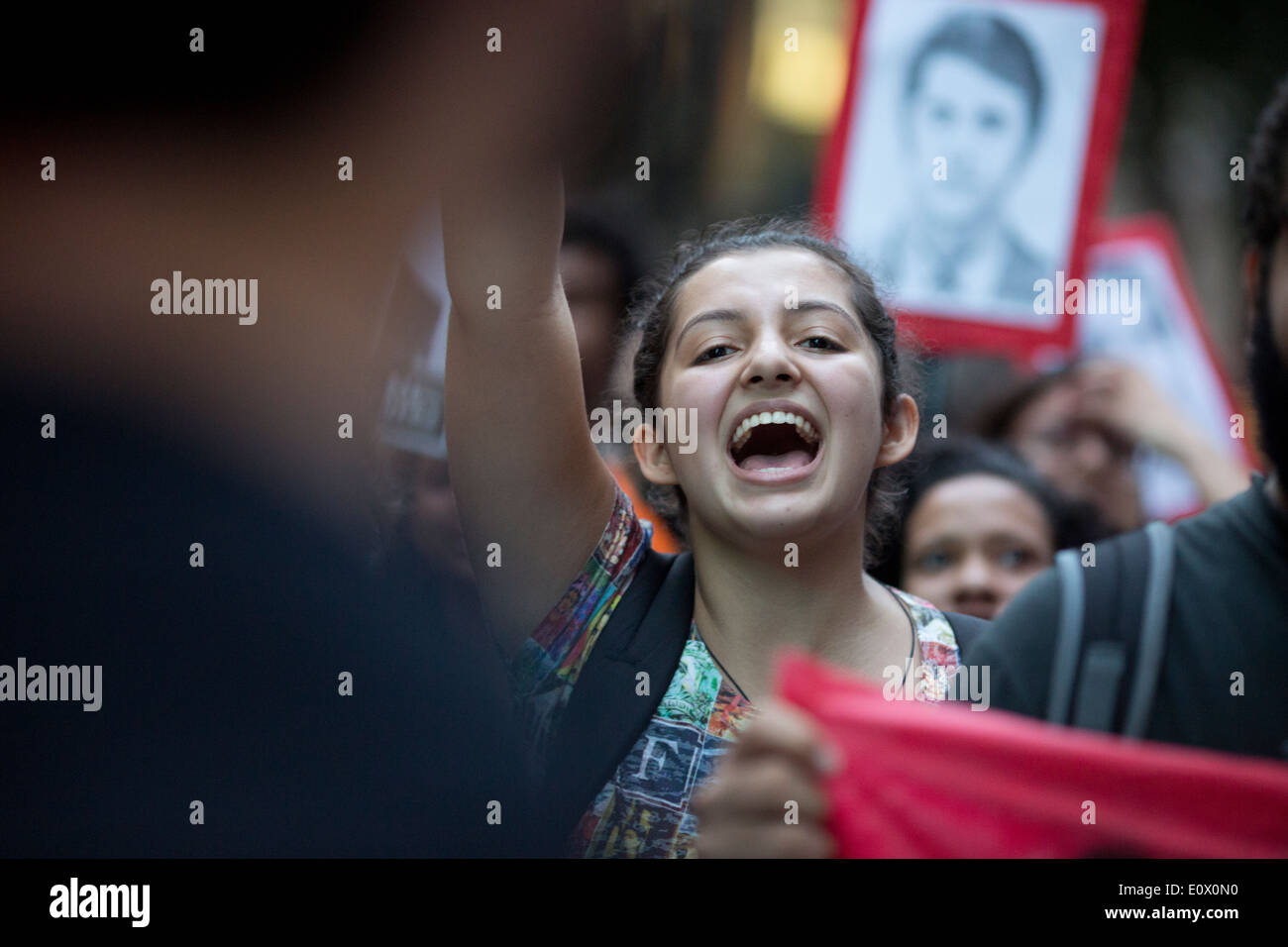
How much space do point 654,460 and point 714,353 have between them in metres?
0.20

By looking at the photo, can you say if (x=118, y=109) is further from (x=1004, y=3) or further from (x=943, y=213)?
(x=1004, y=3)

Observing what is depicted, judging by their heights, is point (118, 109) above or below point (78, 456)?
above

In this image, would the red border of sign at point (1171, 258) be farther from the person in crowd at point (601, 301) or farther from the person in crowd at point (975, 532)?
the person in crowd at point (601, 301)

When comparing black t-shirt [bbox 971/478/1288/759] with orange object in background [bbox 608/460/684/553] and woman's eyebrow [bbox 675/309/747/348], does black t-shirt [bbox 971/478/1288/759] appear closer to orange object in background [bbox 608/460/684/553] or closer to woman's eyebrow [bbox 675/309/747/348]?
woman's eyebrow [bbox 675/309/747/348]

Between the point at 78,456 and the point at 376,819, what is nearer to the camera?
the point at 78,456

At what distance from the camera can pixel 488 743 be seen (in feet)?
5.41

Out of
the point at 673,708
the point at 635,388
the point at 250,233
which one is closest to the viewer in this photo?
the point at 250,233

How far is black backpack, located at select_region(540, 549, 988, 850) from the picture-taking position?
5.83 ft

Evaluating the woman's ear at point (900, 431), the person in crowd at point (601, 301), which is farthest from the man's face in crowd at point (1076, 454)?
the woman's ear at point (900, 431)

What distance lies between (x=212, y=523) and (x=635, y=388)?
934 millimetres

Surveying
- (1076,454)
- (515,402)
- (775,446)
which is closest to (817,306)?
(775,446)

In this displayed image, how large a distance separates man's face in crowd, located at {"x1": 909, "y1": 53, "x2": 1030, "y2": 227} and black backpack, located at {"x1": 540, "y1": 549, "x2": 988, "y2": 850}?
1.88 m

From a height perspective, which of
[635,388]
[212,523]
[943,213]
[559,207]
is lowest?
[212,523]

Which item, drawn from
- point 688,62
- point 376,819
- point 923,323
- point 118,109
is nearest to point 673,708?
point 376,819
